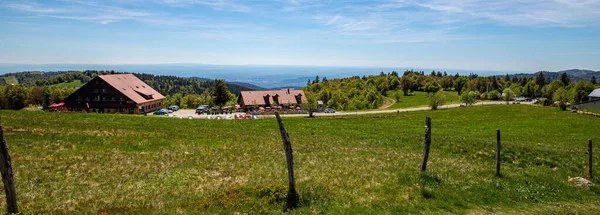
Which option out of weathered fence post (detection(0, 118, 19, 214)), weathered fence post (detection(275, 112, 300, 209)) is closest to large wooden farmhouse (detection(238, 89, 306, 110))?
weathered fence post (detection(275, 112, 300, 209))

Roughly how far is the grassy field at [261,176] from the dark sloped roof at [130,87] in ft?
221

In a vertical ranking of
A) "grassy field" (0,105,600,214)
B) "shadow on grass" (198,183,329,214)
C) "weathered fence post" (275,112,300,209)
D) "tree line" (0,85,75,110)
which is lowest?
"tree line" (0,85,75,110)

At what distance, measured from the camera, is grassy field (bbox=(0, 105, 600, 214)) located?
10617mm

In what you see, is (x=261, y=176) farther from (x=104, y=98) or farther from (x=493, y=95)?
(x=493, y=95)

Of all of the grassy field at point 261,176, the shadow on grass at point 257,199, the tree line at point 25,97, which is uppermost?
the shadow on grass at point 257,199

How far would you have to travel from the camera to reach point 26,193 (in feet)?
37.0

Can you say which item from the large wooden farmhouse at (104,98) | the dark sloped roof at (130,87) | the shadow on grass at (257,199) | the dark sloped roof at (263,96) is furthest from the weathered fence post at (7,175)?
the dark sloped roof at (263,96)

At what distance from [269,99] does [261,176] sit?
10244 cm

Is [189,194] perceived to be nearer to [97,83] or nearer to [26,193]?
[26,193]

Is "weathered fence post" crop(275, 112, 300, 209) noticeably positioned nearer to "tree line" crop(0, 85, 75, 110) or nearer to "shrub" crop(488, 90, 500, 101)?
"tree line" crop(0, 85, 75, 110)

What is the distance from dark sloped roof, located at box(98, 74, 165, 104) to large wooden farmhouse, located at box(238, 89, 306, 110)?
28714 mm

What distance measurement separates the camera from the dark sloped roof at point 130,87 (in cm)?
8646

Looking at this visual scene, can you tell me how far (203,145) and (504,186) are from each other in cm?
1840

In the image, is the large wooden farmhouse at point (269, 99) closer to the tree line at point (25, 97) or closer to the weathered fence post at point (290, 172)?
the tree line at point (25, 97)
